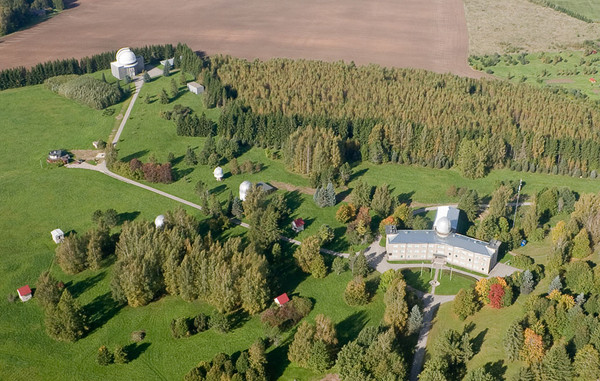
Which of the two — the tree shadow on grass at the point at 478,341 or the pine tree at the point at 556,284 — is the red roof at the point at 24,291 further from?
the pine tree at the point at 556,284

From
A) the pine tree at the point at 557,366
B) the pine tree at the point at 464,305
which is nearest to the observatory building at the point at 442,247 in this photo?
the pine tree at the point at 464,305

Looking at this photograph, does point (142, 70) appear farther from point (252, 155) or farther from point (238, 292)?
point (238, 292)

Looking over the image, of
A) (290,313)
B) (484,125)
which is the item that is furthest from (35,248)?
(484,125)

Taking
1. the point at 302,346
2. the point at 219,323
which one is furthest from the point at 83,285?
the point at 302,346

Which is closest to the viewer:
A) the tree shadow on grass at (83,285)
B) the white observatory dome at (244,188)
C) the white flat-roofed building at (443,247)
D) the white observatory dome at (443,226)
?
the tree shadow on grass at (83,285)

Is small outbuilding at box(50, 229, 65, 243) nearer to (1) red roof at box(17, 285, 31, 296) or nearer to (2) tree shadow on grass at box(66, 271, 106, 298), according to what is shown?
(2) tree shadow on grass at box(66, 271, 106, 298)

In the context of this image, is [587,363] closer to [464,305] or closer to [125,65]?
[464,305]
